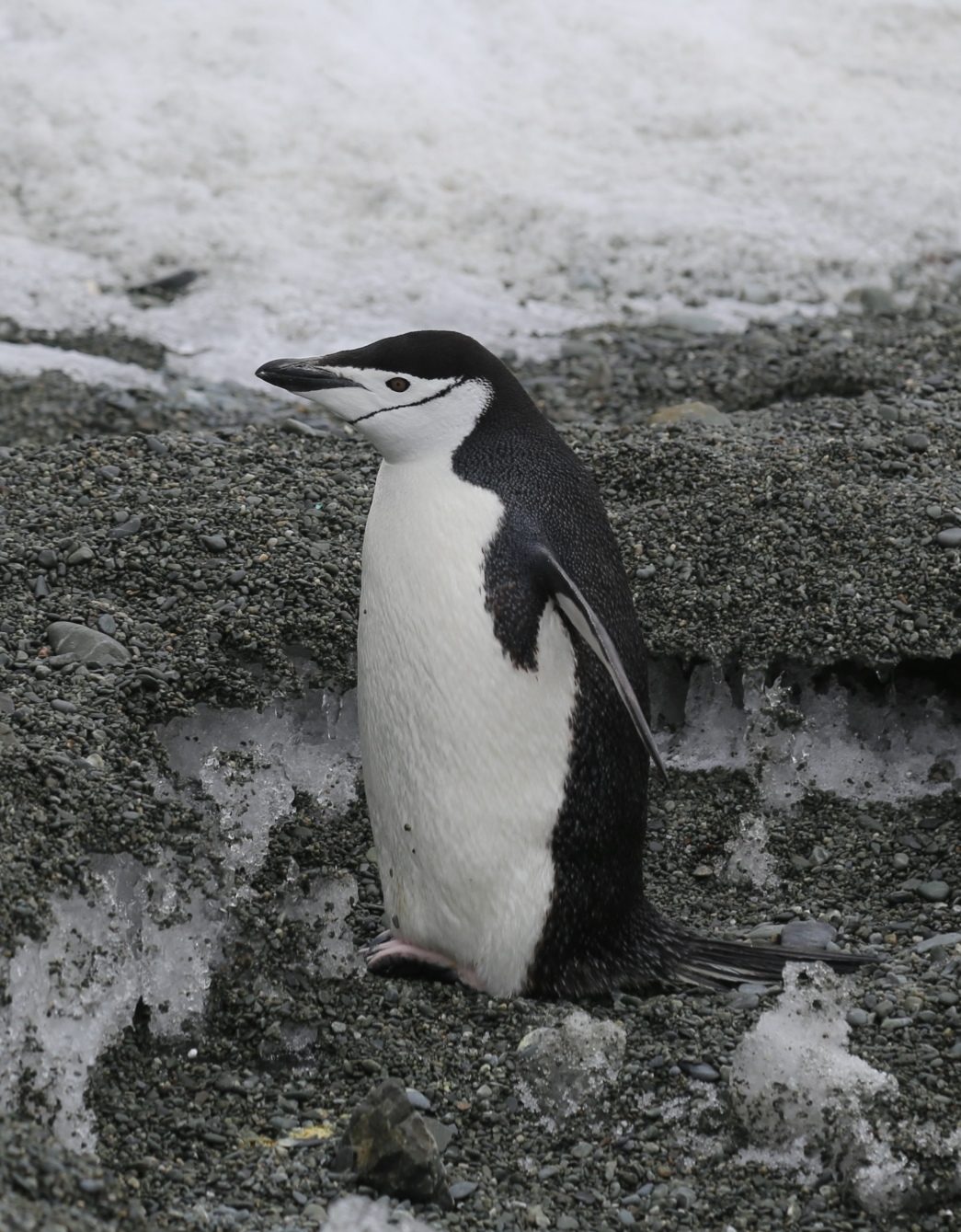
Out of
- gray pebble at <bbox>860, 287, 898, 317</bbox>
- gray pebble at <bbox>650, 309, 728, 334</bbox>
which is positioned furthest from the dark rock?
gray pebble at <bbox>860, 287, 898, 317</bbox>

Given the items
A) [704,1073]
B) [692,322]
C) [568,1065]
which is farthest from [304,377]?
[692,322]

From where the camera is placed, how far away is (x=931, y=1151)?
237 cm

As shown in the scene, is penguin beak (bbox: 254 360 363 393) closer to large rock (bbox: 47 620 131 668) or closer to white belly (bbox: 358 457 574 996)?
white belly (bbox: 358 457 574 996)

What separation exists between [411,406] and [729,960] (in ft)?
3.88

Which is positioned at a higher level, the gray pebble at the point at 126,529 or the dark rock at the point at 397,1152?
the gray pebble at the point at 126,529

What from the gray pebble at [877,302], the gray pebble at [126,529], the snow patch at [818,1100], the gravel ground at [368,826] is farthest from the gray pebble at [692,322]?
the snow patch at [818,1100]

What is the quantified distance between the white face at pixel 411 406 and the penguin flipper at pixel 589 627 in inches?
11.5

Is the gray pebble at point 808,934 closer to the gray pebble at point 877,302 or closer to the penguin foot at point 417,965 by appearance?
the penguin foot at point 417,965

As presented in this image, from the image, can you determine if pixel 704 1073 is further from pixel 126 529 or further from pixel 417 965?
pixel 126 529

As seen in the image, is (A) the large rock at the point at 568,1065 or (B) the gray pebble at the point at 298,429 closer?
(A) the large rock at the point at 568,1065

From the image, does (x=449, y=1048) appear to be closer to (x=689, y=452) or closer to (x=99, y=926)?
(x=99, y=926)

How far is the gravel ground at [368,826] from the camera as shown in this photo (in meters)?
2.42

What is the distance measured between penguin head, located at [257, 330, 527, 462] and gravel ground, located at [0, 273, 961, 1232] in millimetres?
695

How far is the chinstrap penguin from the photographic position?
2850mm
